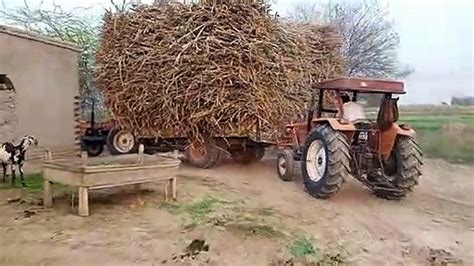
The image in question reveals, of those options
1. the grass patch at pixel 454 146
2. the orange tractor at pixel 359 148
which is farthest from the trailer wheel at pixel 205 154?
the grass patch at pixel 454 146

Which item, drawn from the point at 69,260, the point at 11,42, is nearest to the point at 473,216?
the point at 69,260

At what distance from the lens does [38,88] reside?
668 centimetres

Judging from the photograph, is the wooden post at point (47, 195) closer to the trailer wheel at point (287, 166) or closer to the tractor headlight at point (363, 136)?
the trailer wheel at point (287, 166)

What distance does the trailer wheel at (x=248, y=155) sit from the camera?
6.88 meters

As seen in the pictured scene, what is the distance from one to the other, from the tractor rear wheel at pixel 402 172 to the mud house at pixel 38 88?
14.2ft

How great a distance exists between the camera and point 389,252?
335 centimetres

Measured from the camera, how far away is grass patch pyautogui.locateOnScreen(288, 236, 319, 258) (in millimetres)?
3227

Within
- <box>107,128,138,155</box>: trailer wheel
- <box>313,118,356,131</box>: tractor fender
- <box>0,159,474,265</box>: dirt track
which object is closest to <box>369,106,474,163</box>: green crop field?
<box>0,159,474,265</box>: dirt track

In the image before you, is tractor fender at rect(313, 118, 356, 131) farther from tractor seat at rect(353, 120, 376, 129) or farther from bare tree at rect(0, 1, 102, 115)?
bare tree at rect(0, 1, 102, 115)

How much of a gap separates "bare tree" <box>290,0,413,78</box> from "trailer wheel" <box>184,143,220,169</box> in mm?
2043

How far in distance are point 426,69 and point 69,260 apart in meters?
2.26

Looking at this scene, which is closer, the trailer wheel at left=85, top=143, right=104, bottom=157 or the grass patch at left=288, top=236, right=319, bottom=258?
the grass patch at left=288, top=236, right=319, bottom=258

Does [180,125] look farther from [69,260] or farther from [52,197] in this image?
[69,260]

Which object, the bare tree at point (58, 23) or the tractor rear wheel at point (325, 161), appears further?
the bare tree at point (58, 23)
